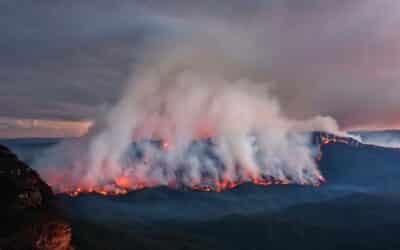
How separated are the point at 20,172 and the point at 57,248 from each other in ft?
33.8

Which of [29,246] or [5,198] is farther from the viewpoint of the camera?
[5,198]

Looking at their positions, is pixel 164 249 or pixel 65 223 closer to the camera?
pixel 65 223

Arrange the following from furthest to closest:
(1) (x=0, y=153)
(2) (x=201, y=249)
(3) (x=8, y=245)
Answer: (2) (x=201, y=249) → (1) (x=0, y=153) → (3) (x=8, y=245)

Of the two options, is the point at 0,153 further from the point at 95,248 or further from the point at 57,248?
the point at 95,248

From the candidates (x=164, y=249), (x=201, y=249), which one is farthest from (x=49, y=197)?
(x=201, y=249)

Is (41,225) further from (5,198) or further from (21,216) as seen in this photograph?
(5,198)

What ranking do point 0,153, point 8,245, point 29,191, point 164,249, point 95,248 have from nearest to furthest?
point 8,245 < point 29,191 < point 0,153 < point 95,248 < point 164,249

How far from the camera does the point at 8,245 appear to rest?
40625 millimetres

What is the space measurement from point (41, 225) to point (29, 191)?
5033 mm

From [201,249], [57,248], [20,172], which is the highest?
[20,172]

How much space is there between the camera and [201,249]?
199500 mm

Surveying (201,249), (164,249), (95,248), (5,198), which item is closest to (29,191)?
(5,198)

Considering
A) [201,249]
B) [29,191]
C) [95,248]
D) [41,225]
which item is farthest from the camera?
[201,249]

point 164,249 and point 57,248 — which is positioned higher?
point 57,248
